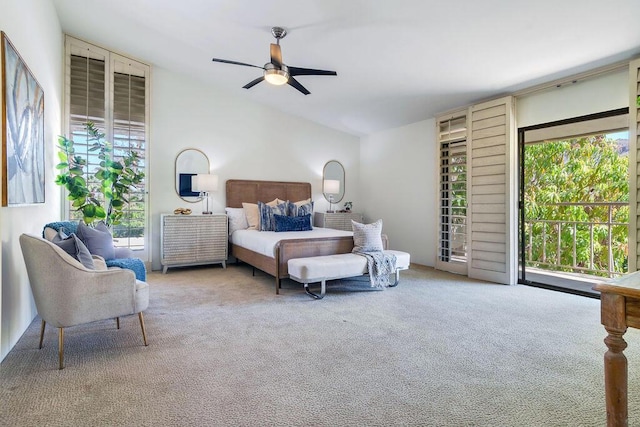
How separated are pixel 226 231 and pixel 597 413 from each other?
201 inches

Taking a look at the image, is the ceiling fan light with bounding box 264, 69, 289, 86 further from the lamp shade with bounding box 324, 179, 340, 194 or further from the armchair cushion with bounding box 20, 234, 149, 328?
the lamp shade with bounding box 324, 179, 340, 194

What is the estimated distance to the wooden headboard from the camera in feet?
20.2

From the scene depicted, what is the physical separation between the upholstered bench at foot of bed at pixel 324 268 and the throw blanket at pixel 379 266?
0.08 m

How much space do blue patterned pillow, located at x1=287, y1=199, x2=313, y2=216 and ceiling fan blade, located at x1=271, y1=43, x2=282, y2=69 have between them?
2.70 m

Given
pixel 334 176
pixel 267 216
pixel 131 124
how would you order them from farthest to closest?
pixel 334 176
pixel 267 216
pixel 131 124

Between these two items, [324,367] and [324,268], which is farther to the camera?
[324,268]

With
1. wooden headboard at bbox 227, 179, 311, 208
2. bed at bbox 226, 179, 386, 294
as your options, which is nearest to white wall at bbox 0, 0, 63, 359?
bed at bbox 226, 179, 386, 294

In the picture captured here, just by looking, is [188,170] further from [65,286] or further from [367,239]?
[65,286]

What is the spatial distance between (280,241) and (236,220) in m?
2.09

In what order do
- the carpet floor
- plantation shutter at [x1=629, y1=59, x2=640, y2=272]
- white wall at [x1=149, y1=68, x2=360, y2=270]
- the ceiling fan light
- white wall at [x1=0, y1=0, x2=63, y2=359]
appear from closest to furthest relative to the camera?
the carpet floor, white wall at [x1=0, y1=0, x2=63, y2=359], plantation shutter at [x1=629, y1=59, x2=640, y2=272], the ceiling fan light, white wall at [x1=149, y1=68, x2=360, y2=270]

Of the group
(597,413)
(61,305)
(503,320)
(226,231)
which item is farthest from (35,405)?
(226,231)

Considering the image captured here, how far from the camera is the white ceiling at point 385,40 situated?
3.07 meters

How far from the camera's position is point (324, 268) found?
389 centimetres

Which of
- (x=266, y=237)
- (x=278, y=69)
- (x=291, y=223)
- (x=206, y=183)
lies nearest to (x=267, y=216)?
(x=291, y=223)
